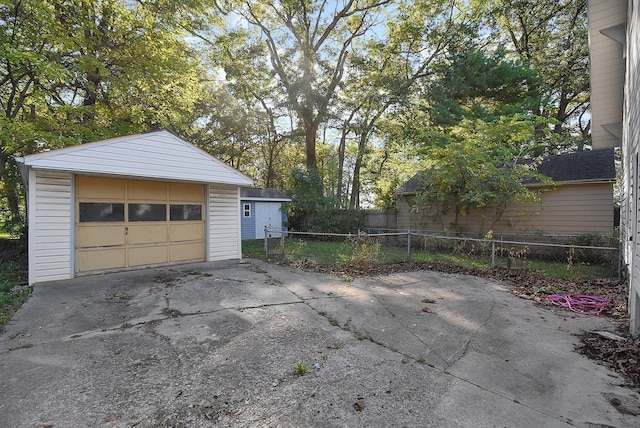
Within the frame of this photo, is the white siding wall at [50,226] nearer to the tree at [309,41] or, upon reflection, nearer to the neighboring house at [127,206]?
the neighboring house at [127,206]

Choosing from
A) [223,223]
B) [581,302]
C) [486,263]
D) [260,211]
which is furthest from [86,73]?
[581,302]

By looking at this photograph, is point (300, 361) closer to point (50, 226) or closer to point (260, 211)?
point (50, 226)

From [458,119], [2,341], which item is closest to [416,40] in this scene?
[458,119]

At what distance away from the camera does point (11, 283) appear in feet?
20.5

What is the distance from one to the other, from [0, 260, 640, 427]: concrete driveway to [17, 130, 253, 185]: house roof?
2.58 m

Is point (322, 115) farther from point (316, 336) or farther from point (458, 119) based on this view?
point (316, 336)

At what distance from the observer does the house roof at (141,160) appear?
607cm

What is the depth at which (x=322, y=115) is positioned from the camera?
1733cm

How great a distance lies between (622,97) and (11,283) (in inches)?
550

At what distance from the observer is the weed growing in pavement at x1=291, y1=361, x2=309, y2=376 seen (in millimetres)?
2863

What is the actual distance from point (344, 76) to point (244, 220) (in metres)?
11.2

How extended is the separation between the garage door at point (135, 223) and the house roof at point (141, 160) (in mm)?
690

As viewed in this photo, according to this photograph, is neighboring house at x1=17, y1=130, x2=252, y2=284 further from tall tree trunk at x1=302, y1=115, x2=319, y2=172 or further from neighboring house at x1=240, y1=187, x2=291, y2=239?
tall tree trunk at x1=302, y1=115, x2=319, y2=172

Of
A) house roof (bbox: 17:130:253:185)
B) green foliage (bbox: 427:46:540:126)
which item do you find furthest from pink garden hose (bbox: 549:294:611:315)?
green foliage (bbox: 427:46:540:126)
